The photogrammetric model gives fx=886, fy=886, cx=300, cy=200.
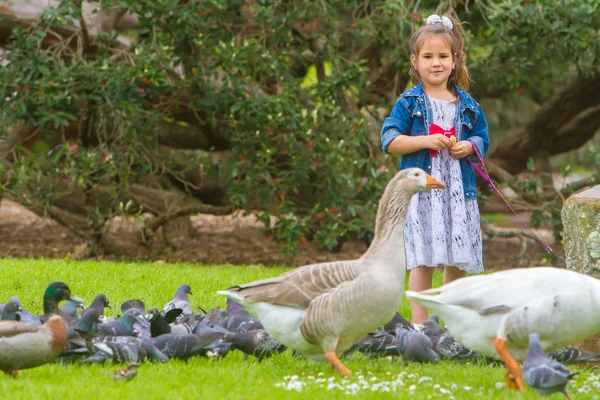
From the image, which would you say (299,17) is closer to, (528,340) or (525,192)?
(525,192)

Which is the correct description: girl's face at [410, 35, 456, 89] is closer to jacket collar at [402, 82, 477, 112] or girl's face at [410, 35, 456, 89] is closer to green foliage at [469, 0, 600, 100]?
jacket collar at [402, 82, 477, 112]

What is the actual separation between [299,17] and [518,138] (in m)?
4.56

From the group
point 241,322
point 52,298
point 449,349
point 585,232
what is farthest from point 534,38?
point 52,298

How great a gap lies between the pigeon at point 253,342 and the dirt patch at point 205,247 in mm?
4685

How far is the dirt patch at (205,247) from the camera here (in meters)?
10.3

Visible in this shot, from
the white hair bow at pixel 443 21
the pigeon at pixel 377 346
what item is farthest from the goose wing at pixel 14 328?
the white hair bow at pixel 443 21

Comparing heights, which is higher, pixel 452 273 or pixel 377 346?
pixel 452 273

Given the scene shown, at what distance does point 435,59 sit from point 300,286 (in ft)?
7.08

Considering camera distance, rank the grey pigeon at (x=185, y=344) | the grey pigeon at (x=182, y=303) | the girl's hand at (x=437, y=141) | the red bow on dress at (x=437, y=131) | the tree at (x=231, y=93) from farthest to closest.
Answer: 1. the tree at (x=231, y=93)
2. the red bow on dress at (x=437, y=131)
3. the grey pigeon at (x=182, y=303)
4. the girl's hand at (x=437, y=141)
5. the grey pigeon at (x=185, y=344)

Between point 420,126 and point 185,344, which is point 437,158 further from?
point 185,344

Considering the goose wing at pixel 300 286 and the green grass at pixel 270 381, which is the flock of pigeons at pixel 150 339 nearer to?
the green grass at pixel 270 381

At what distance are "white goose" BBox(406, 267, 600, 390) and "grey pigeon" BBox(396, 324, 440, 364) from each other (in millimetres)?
591

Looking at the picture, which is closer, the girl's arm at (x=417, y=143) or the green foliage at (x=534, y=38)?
the girl's arm at (x=417, y=143)

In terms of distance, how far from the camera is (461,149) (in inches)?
223
